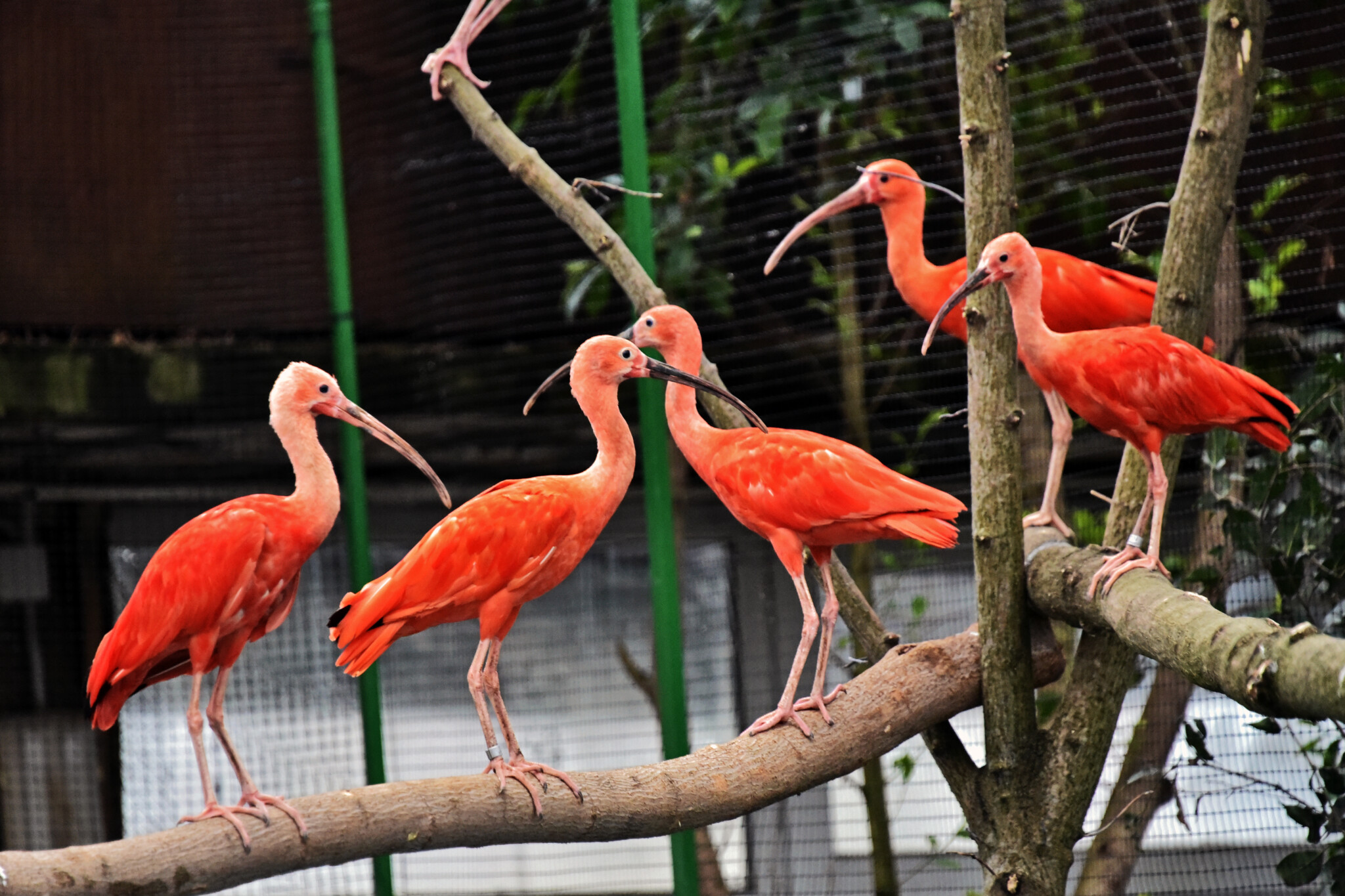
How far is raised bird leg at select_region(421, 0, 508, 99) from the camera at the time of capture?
10.2 feet

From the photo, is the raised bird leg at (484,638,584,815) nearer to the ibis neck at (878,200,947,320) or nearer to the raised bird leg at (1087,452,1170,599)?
the raised bird leg at (1087,452,1170,599)

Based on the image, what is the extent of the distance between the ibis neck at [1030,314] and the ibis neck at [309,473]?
129cm

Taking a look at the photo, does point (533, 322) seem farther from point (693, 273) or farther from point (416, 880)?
point (416, 880)

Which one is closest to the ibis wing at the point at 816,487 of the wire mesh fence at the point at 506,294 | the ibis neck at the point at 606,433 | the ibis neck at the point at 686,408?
the ibis neck at the point at 686,408

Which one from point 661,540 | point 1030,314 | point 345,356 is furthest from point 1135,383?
point 345,356

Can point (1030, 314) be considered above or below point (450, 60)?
below

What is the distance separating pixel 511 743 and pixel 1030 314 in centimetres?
123

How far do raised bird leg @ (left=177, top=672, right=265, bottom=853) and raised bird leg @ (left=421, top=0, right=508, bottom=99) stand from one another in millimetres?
1541

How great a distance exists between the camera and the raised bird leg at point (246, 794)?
2035 millimetres

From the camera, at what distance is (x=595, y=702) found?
203 inches

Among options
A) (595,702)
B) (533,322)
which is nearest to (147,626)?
(533,322)

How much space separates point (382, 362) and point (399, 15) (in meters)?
1.14

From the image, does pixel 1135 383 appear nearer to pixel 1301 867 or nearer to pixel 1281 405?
pixel 1281 405

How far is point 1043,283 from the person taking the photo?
294 cm
